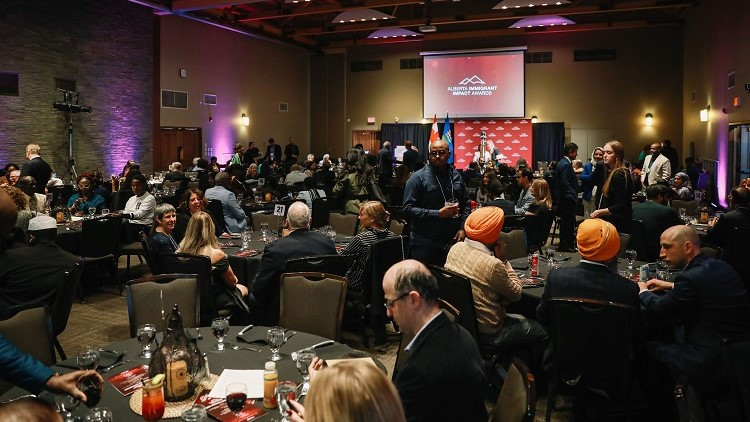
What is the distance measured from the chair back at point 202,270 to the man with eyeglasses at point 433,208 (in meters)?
1.76

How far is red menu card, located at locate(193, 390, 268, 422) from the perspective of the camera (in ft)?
7.25

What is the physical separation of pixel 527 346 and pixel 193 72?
50.8 ft

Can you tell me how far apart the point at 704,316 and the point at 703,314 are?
0.04ft

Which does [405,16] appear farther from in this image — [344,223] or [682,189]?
[344,223]

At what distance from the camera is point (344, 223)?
23.5ft

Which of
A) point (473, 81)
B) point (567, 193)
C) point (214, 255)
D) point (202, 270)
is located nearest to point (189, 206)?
point (214, 255)

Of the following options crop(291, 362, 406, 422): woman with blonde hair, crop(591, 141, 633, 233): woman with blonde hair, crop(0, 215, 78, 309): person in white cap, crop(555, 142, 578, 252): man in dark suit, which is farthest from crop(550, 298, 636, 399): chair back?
crop(555, 142, 578, 252): man in dark suit

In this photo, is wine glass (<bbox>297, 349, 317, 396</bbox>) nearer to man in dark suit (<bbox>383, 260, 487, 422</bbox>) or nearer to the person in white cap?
man in dark suit (<bbox>383, 260, 487, 422</bbox>)

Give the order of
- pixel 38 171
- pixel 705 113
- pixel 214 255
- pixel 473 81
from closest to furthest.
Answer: pixel 214 255
pixel 38 171
pixel 705 113
pixel 473 81

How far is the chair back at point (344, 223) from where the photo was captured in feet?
23.2

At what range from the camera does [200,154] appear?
17.6m

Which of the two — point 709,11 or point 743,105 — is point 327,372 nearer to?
point 743,105

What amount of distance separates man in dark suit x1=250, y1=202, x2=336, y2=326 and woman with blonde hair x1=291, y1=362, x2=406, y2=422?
3.01 meters

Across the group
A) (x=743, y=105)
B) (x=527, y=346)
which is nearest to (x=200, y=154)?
(x=743, y=105)
